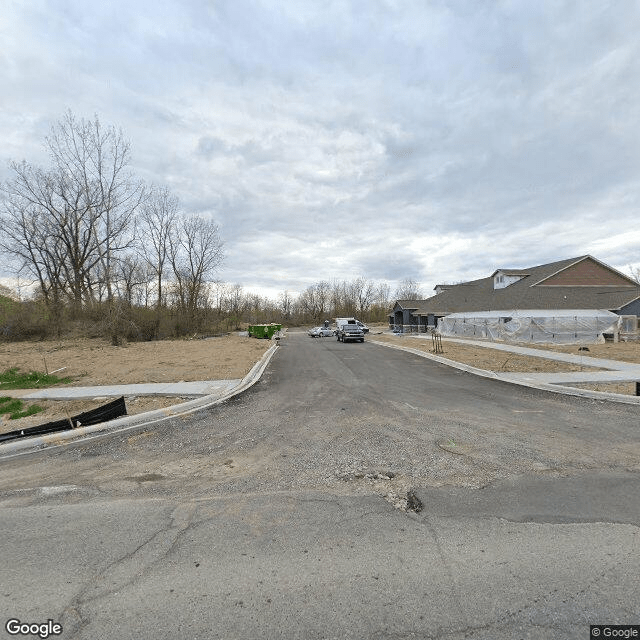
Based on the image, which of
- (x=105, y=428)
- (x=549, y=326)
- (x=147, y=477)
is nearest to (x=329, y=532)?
(x=147, y=477)

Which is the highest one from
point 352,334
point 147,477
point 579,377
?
point 352,334

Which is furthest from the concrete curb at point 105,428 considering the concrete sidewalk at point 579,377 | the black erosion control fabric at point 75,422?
the concrete sidewalk at point 579,377

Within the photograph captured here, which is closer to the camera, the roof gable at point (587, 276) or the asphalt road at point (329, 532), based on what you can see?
the asphalt road at point (329, 532)

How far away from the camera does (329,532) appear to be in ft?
10.5

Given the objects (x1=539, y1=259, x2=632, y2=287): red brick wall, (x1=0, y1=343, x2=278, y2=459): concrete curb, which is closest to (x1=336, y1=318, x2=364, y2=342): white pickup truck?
(x1=539, y1=259, x2=632, y2=287): red brick wall

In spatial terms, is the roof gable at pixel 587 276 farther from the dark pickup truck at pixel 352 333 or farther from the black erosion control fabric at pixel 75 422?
the black erosion control fabric at pixel 75 422

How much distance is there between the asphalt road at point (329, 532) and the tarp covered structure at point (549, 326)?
72.3ft

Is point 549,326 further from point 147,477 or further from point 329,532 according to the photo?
point 147,477

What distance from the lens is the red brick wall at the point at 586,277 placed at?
109ft

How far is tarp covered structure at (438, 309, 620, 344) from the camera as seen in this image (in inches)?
1003

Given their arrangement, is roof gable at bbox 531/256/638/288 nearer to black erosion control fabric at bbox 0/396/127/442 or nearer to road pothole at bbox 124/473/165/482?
black erosion control fabric at bbox 0/396/127/442

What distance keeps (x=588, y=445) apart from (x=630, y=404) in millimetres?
4003

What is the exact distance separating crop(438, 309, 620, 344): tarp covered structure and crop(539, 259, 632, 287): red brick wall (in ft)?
19.5

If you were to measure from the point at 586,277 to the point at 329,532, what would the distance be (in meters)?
40.2
